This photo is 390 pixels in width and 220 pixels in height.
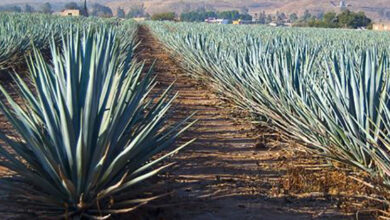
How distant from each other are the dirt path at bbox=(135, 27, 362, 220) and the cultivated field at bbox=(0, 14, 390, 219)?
0.6 inches

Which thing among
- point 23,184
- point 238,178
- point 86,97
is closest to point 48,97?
point 86,97

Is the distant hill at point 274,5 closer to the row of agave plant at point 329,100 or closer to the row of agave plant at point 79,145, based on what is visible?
the row of agave plant at point 329,100

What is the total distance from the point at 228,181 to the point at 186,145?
4.86 feet

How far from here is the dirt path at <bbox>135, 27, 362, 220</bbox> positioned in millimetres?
4207

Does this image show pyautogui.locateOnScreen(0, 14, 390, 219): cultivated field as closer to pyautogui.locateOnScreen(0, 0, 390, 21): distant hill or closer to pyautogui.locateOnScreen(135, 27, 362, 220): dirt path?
pyautogui.locateOnScreen(135, 27, 362, 220): dirt path

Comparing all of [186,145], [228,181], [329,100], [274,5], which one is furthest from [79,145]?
[274,5]

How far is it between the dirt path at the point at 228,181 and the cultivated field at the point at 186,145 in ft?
0.05

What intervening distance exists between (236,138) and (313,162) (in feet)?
4.72

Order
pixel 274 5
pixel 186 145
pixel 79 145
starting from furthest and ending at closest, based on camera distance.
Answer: pixel 274 5 < pixel 186 145 < pixel 79 145

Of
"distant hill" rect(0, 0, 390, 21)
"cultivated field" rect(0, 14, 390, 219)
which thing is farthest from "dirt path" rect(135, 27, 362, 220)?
"distant hill" rect(0, 0, 390, 21)

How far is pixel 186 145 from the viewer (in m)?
3.59

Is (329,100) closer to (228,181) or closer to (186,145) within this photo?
(228,181)

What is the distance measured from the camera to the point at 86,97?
341cm

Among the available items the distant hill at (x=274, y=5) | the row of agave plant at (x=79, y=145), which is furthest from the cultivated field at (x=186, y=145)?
the distant hill at (x=274, y=5)
